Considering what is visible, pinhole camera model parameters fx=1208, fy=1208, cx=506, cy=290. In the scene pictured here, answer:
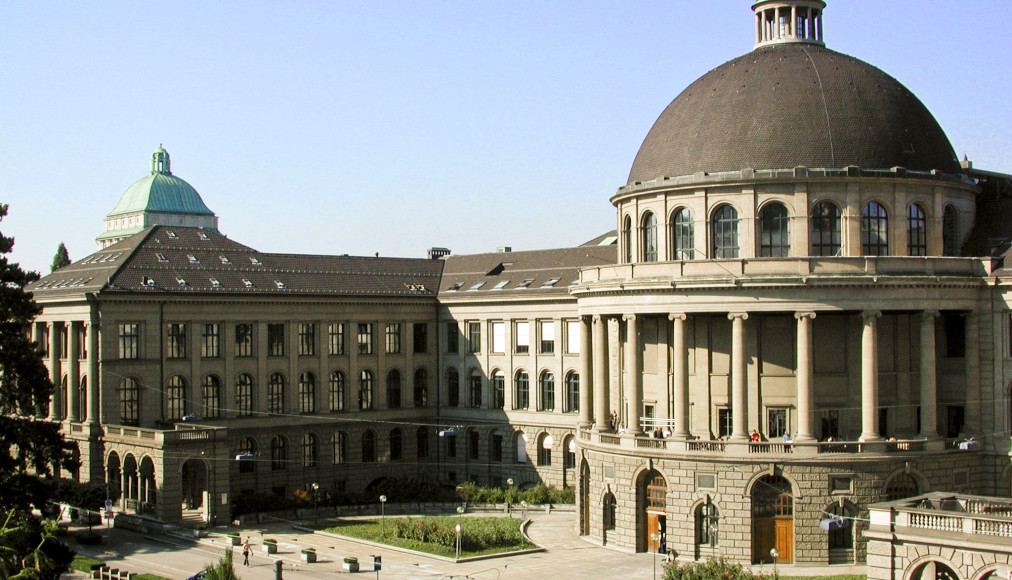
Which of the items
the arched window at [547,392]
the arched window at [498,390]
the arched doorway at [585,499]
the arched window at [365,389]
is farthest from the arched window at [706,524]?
the arched window at [365,389]

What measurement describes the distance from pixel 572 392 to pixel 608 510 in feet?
72.4

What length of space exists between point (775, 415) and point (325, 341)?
41.9 meters

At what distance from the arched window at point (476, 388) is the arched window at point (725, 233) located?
1399 inches

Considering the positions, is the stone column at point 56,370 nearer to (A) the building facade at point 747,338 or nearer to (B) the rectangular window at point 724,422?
(A) the building facade at point 747,338

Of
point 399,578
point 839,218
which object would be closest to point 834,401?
point 839,218

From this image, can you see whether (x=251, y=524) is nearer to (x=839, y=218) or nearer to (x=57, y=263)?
(x=839, y=218)

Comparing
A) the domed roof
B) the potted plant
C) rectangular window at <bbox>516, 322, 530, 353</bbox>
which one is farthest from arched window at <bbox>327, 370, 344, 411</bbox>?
the domed roof

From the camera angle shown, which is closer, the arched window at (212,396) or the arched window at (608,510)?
the arched window at (608,510)

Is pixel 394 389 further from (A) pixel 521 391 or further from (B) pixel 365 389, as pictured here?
(A) pixel 521 391

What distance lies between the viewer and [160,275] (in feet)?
295

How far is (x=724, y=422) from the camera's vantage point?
2803 inches

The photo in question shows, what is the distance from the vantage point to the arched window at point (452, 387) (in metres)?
104

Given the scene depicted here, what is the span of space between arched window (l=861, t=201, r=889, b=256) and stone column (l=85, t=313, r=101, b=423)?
52.5m

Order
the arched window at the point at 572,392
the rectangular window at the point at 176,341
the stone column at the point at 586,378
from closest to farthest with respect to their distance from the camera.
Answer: the stone column at the point at 586,378, the rectangular window at the point at 176,341, the arched window at the point at 572,392
